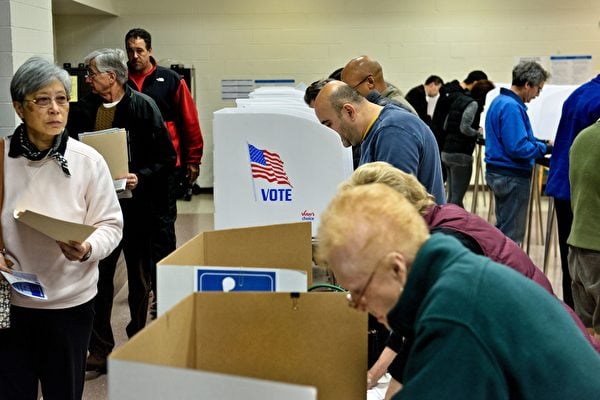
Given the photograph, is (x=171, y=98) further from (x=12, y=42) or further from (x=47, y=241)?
(x=47, y=241)

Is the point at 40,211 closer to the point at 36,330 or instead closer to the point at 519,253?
the point at 36,330

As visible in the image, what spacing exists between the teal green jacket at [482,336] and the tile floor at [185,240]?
98 centimetres

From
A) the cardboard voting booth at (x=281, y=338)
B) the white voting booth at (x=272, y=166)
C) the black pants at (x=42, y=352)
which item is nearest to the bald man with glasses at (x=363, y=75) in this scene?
the white voting booth at (x=272, y=166)

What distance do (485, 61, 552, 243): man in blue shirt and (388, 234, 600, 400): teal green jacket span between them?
4.34 m

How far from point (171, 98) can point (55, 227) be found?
9.33ft

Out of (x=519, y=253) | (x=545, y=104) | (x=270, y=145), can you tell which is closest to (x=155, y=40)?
(x=545, y=104)

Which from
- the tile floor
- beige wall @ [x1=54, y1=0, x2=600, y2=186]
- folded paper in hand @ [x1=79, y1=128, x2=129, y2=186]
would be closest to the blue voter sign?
the tile floor

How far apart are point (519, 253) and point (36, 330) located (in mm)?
1395

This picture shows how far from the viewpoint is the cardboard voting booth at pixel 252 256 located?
1816 mm

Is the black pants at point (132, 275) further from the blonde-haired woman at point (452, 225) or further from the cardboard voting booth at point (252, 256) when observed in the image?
the blonde-haired woman at point (452, 225)

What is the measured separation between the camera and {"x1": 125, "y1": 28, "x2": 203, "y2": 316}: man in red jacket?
4.77 m

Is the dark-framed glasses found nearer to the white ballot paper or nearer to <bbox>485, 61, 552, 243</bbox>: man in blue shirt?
the white ballot paper

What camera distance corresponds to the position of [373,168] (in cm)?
199

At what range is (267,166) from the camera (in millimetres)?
3668
